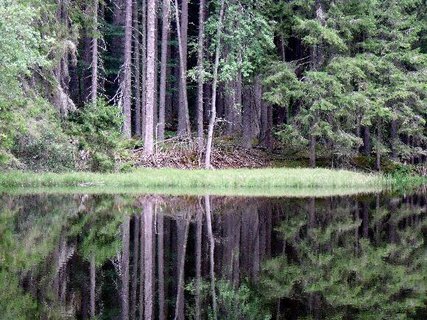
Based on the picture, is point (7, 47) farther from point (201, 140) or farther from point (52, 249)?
point (201, 140)

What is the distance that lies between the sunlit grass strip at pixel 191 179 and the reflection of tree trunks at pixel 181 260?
6.94m

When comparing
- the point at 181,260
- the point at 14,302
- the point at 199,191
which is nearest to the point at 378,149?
the point at 199,191

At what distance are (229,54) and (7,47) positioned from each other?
13.2 m

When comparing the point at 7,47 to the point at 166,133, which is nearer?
the point at 7,47

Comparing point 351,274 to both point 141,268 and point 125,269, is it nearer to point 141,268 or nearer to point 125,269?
point 141,268

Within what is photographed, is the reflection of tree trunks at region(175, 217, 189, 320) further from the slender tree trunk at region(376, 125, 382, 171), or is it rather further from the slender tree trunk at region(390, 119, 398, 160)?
the slender tree trunk at region(390, 119, 398, 160)

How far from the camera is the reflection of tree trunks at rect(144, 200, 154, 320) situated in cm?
760

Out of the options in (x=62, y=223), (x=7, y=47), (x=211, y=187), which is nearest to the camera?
(x=62, y=223)

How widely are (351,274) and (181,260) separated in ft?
8.92

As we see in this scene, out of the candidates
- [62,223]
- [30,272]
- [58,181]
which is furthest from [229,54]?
[30,272]

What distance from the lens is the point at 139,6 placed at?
3831 centimetres

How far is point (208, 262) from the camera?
997 cm

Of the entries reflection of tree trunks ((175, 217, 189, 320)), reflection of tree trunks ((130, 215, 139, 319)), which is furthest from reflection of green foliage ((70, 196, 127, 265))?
reflection of tree trunks ((175, 217, 189, 320))

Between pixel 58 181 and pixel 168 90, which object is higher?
pixel 168 90
